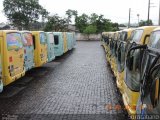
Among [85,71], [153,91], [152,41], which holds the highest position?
[152,41]

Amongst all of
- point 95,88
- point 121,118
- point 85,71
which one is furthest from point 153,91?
point 85,71

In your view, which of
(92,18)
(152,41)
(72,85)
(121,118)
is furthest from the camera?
(92,18)

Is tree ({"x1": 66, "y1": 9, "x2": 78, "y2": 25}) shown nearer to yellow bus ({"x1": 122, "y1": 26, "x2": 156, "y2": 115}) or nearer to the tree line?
the tree line

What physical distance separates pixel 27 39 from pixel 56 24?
57.6 metres

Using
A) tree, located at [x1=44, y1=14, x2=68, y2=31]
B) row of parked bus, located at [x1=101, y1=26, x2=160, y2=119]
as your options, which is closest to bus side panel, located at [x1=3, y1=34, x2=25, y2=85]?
row of parked bus, located at [x1=101, y1=26, x2=160, y2=119]

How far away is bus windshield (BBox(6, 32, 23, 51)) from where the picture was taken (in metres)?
10.5

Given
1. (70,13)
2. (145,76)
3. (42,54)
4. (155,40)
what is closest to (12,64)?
(42,54)

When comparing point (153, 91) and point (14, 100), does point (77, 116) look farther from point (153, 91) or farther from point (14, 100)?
point (153, 91)

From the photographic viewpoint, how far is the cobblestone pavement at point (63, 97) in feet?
26.1

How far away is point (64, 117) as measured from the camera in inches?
300

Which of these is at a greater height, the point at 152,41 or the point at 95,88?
the point at 152,41

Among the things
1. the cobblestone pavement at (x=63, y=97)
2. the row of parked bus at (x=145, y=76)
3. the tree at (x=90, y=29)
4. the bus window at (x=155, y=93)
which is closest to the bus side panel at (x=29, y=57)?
the cobblestone pavement at (x=63, y=97)

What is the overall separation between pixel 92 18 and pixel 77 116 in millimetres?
67937

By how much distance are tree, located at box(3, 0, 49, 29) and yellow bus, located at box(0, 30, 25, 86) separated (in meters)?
64.9
